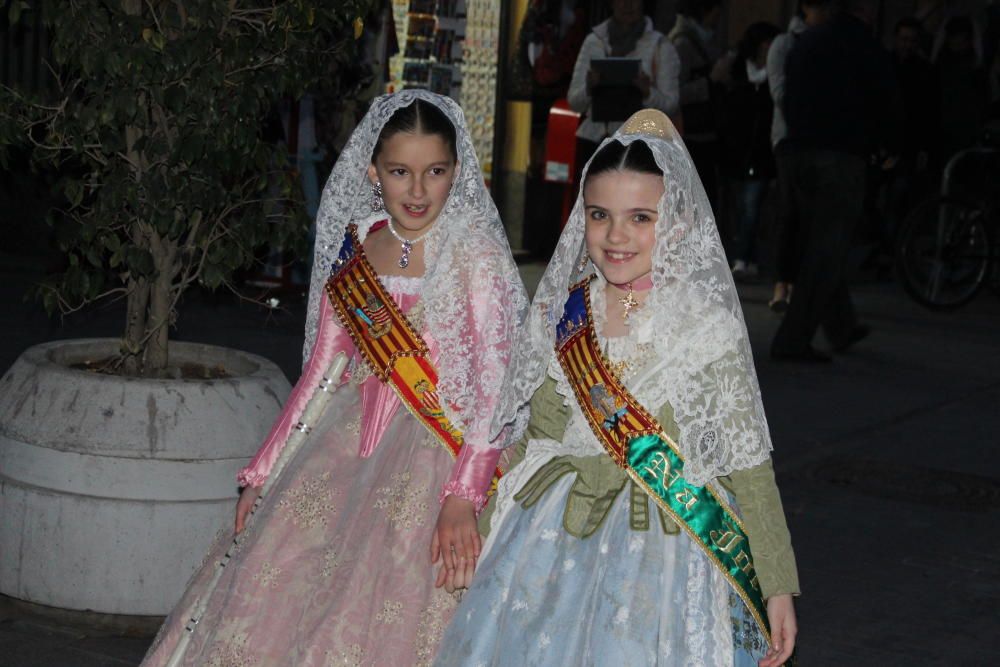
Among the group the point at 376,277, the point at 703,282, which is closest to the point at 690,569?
the point at 703,282

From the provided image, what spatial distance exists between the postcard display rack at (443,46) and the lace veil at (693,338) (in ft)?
22.8

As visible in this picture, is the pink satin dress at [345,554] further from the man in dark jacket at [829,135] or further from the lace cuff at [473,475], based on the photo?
the man in dark jacket at [829,135]

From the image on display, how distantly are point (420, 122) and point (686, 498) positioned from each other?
1164 mm

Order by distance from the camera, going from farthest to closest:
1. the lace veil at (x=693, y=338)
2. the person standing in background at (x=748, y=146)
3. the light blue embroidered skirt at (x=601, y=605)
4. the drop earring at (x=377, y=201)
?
the person standing in background at (x=748, y=146) → the drop earring at (x=377, y=201) → the lace veil at (x=693, y=338) → the light blue embroidered skirt at (x=601, y=605)

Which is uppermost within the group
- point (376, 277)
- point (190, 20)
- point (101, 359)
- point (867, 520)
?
point (190, 20)

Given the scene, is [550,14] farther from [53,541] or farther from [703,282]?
[703,282]

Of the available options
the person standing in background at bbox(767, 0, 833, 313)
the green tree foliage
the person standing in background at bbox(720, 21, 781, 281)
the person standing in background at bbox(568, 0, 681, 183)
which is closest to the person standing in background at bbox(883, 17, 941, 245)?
the person standing in background at bbox(720, 21, 781, 281)

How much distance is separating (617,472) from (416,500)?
0.57 metres

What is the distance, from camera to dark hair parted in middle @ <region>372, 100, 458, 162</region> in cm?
390

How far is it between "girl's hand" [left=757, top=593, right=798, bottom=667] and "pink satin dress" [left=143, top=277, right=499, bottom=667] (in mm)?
728

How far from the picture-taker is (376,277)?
402 cm

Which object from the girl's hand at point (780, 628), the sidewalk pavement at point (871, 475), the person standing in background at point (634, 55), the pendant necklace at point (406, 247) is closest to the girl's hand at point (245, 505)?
the pendant necklace at point (406, 247)

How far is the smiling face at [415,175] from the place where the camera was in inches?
154

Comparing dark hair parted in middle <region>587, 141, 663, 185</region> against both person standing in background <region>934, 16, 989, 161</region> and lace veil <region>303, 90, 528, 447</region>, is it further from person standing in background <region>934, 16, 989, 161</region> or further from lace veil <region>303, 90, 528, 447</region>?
person standing in background <region>934, 16, 989, 161</region>
